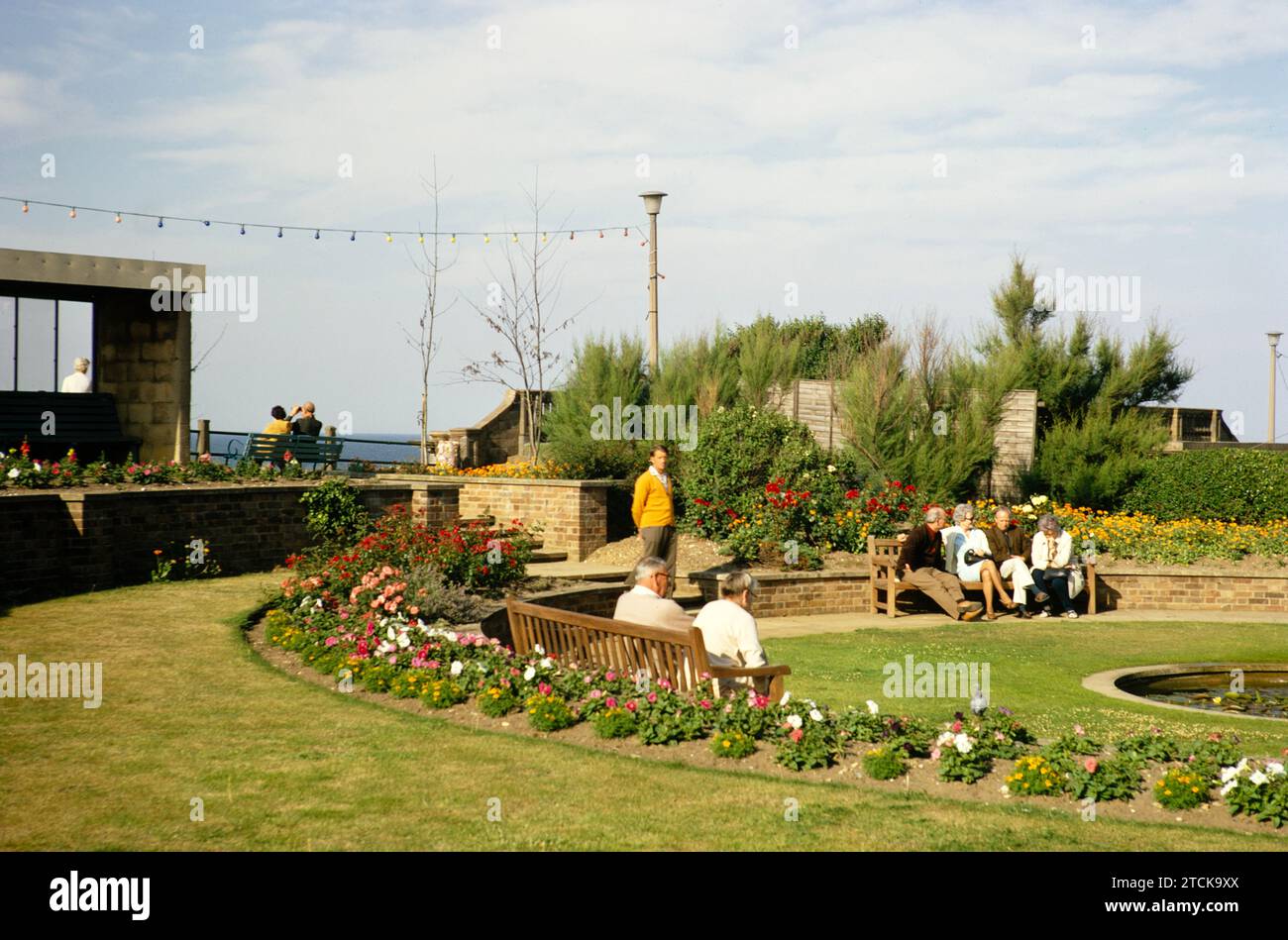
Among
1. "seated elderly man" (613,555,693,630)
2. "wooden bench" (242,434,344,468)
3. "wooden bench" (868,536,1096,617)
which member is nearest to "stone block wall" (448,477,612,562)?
"wooden bench" (242,434,344,468)

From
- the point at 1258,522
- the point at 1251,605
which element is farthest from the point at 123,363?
the point at 1258,522

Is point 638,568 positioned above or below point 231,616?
above

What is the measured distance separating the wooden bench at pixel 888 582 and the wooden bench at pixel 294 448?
741cm

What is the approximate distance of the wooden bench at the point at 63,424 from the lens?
1510 cm

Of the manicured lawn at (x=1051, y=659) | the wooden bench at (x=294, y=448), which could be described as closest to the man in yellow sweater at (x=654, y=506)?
the manicured lawn at (x=1051, y=659)

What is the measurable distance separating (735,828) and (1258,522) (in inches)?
578

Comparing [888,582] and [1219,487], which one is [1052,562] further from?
[1219,487]

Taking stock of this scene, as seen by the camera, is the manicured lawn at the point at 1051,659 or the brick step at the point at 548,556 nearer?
the manicured lawn at the point at 1051,659

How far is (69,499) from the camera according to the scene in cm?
1134
